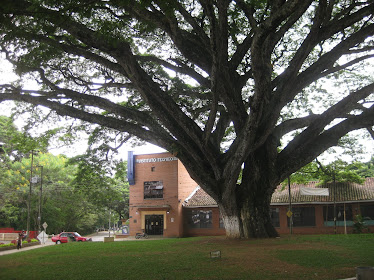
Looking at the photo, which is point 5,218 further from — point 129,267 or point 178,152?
point 129,267

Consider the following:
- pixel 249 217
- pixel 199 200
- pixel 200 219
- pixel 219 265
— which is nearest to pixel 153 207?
pixel 199 200

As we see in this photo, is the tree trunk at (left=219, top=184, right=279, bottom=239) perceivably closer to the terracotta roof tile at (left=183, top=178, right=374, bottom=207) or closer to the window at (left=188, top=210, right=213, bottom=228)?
the terracotta roof tile at (left=183, top=178, right=374, bottom=207)

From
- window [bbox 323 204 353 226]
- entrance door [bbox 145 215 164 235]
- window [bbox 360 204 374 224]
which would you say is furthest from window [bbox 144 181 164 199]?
window [bbox 360 204 374 224]

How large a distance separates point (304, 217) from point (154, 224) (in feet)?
45.0

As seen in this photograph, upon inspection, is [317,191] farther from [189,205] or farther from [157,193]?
[157,193]

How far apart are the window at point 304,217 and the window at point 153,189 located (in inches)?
477

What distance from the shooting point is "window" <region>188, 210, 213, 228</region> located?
31.6m

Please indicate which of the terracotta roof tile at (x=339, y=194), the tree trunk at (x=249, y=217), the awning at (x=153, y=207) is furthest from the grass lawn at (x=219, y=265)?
the awning at (x=153, y=207)

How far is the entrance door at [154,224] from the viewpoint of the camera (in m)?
32.9

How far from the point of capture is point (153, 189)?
3338 centimetres

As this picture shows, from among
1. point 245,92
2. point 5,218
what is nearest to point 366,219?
point 245,92

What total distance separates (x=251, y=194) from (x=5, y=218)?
3807cm

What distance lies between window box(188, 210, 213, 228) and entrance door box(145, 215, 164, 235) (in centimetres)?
272

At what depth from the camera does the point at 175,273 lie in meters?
7.58
